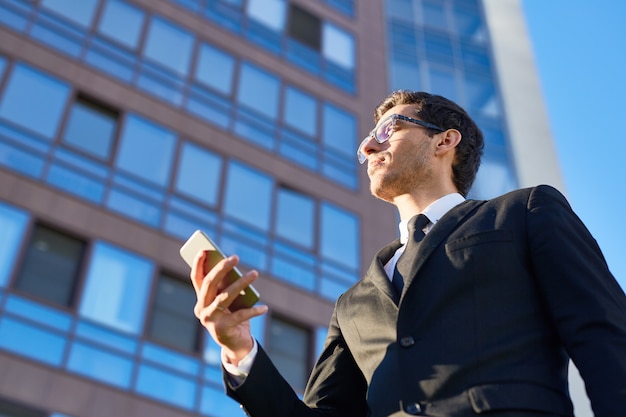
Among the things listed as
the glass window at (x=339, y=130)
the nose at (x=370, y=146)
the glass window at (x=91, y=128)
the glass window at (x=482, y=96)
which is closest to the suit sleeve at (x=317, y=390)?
the nose at (x=370, y=146)

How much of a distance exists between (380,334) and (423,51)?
25.1m

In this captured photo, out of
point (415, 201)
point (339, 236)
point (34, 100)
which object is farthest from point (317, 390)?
point (339, 236)

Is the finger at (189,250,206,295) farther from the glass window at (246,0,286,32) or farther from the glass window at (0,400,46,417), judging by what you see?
the glass window at (246,0,286,32)

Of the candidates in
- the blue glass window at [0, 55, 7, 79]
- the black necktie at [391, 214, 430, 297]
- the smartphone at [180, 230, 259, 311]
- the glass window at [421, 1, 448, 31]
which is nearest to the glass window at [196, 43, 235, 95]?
the blue glass window at [0, 55, 7, 79]

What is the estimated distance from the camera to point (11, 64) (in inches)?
653

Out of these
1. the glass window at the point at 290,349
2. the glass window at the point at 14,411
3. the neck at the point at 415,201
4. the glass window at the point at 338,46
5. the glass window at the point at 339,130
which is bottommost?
the neck at the point at 415,201

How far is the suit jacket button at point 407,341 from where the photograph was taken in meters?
2.64

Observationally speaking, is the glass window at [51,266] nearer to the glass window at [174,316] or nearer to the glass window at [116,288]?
the glass window at [116,288]

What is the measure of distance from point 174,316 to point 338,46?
10.1 meters

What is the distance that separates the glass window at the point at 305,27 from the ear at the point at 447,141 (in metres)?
19.2

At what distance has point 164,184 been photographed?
17.3 m

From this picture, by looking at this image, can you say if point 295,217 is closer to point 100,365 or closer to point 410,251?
point 100,365

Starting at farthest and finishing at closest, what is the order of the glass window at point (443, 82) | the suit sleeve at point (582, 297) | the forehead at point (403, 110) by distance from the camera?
the glass window at point (443, 82)
the forehead at point (403, 110)
the suit sleeve at point (582, 297)

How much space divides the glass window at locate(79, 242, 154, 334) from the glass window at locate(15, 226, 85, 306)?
28 centimetres
